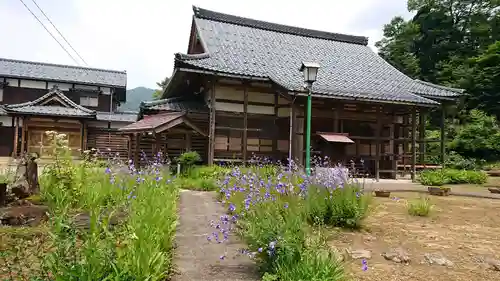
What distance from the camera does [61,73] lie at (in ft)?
104

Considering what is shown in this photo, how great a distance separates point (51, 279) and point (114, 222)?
196 cm

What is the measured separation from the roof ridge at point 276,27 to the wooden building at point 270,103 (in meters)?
0.07

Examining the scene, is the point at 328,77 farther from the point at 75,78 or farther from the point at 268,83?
the point at 75,78

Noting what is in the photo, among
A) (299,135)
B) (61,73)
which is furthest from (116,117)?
(299,135)

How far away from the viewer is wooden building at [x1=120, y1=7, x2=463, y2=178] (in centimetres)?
1414

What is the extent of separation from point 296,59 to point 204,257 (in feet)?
49.6

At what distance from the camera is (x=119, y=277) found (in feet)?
8.68

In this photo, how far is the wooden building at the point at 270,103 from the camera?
14141 millimetres

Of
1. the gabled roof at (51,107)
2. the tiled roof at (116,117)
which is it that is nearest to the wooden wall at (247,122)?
the gabled roof at (51,107)

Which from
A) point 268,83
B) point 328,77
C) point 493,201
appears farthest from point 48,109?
point 493,201

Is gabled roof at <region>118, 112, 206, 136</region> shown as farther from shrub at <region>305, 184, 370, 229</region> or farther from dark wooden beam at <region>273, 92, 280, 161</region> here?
shrub at <region>305, 184, 370, 229</region>

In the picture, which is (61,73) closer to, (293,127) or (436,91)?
(293,127)

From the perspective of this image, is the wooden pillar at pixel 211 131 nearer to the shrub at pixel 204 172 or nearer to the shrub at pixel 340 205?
the shrub at pixel 204 172

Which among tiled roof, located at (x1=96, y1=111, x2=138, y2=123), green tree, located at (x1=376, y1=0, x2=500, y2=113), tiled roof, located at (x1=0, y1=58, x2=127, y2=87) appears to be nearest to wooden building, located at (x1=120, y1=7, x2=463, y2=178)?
tiled roof, located at (x1=96, y1=111, x2=138, y2=123)
